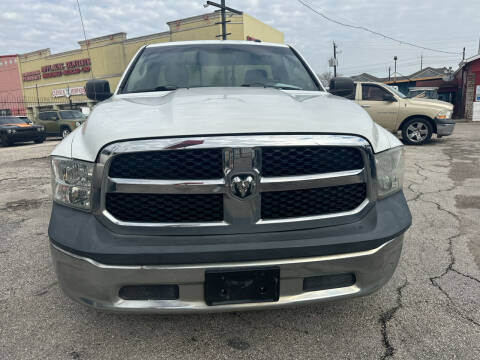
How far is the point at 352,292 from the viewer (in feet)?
5.29

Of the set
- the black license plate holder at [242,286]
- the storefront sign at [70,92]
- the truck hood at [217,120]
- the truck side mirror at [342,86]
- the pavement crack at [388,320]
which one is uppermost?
the storefront sign at [70,92]

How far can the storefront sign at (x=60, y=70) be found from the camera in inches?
1257

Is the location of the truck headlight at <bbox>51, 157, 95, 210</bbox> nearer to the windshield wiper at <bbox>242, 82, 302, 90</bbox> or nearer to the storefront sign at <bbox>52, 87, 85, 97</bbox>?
the windshield wiper at <bbox>242, 82, 302, 90</bbox>

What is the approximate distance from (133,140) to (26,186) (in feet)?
16.5

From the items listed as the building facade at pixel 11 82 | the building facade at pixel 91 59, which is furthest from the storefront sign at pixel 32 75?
the building facade at pixel 11 82

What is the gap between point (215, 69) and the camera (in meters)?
2.87

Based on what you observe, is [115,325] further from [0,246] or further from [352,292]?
[0,246]

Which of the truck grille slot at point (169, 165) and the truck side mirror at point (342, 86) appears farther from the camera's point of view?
the truck side mirror at point (342, 86)

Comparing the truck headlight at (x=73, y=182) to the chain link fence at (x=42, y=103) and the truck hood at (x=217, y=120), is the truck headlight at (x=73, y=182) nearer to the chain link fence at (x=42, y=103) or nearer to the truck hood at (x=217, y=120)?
the truck hood at (x=217, y=120)

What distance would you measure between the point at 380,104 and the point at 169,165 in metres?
8.79

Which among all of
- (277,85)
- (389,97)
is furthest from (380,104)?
(277,85)

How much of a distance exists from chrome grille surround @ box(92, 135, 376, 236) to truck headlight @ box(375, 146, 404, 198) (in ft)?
0.76

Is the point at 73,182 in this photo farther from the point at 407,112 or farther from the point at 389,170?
the point at 407,112

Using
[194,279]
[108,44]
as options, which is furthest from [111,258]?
[108,44]
